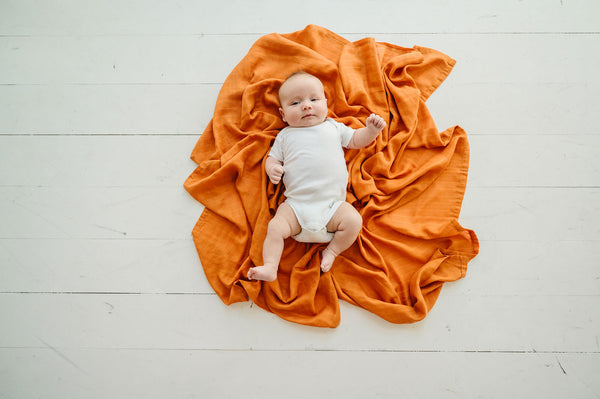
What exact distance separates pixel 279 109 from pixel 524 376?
1.03m

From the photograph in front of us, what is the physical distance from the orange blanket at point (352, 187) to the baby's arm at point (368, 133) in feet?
0.20

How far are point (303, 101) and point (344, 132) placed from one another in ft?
0.50

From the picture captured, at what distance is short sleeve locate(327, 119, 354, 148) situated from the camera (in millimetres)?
1132


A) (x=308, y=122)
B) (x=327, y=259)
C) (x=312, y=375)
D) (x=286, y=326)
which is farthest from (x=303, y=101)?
(x=312, y=375)

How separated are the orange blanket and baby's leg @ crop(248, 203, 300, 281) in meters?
0.07

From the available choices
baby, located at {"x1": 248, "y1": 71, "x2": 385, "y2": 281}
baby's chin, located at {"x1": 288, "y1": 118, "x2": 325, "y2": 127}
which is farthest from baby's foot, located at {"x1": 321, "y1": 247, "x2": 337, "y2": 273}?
baby's chin, located at {"x1": 288, "y1": 118, "x2": 325, "y2": 127}

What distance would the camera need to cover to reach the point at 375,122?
1.05 meters

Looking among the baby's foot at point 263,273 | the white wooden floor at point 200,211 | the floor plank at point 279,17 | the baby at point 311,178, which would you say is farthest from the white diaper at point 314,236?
the floor plank at point 279,17

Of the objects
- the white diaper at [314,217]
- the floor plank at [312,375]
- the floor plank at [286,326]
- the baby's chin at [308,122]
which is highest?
the baby's chin at [308,122]

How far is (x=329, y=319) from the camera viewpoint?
109cm

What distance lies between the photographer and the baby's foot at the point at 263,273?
103cm

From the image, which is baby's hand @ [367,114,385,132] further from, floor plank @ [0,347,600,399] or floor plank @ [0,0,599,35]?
floor plank @ [0,347,600,399]

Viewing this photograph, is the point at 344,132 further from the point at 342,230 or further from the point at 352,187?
the point at 342,230

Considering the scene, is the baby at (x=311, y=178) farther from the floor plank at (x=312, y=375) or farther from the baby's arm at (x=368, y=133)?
the floor plank at (x=312, y=375)
